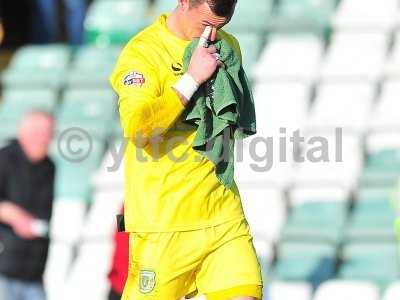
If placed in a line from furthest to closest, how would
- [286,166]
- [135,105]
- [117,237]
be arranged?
[286,166]
[117,237]
[135,105]

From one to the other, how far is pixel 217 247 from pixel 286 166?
4331mm

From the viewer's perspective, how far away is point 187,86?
4.57 m

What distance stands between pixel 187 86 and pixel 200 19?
27cm

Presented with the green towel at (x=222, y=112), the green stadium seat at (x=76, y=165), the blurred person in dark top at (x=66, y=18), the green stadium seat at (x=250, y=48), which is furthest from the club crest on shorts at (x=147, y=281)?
the blurred person in dark top at (x=66, y=18)

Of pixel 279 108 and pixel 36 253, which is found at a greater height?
pixel 279 108

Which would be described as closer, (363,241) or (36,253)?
(36,253)

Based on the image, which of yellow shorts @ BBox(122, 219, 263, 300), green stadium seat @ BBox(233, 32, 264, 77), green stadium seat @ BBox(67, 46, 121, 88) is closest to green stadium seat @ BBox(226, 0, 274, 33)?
green stadium seat @ BBox(233, 32, 264, 77)

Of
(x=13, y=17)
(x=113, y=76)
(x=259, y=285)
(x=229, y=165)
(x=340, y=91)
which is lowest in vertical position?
(x=259, y=285)

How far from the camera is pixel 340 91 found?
955 centimetres

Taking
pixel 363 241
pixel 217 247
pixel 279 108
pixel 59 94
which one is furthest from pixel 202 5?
pixel 59 94

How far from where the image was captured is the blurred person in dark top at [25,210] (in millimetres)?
7484

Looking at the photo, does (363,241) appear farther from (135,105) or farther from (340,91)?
(135,105)

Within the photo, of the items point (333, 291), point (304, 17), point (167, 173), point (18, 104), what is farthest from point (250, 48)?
point (167, 173)

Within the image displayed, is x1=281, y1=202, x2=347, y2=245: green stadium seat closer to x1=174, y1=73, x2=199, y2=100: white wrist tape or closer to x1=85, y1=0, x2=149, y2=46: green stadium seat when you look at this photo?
x1=85, y1=0, x2=149, y2=46: green stadium seat
